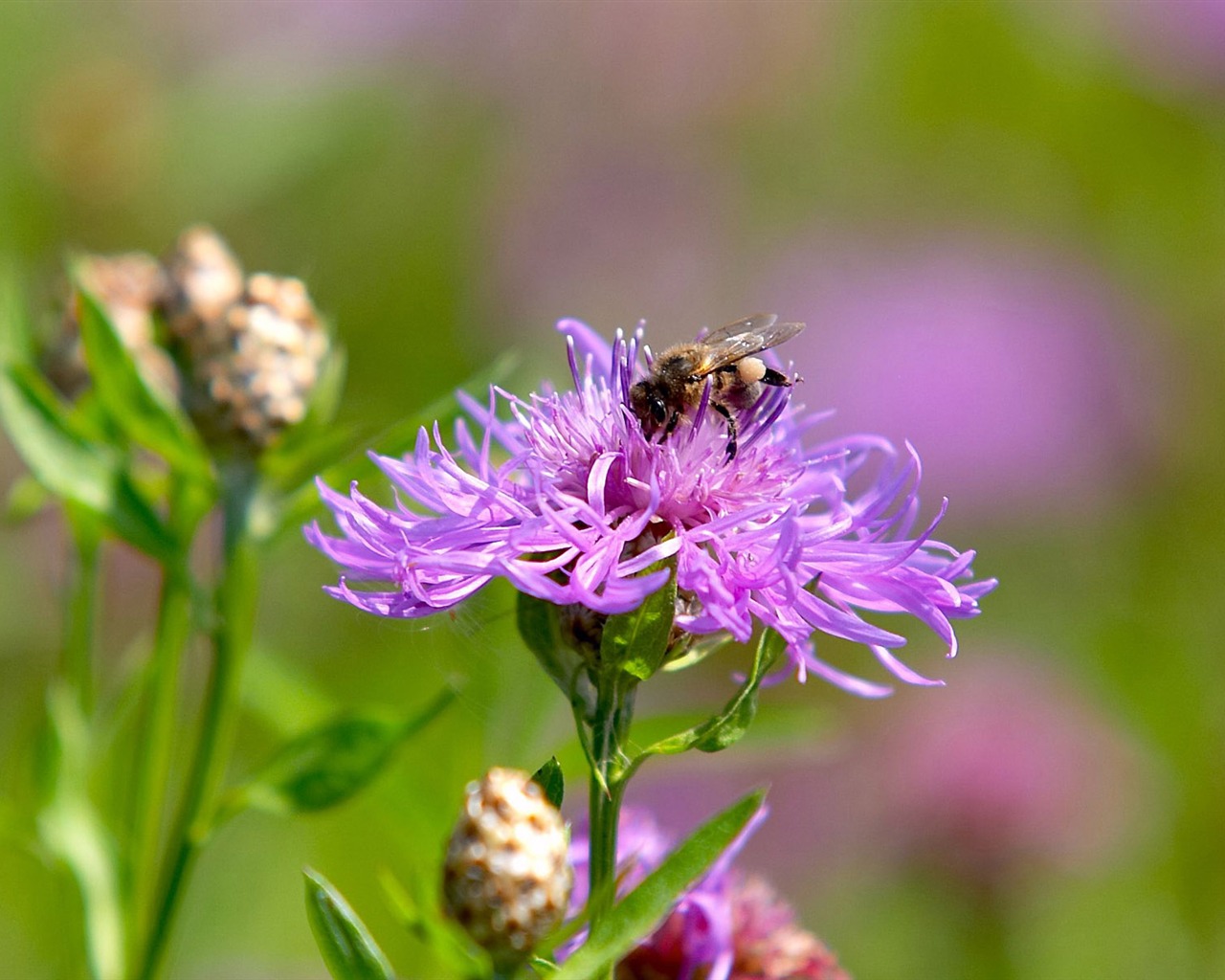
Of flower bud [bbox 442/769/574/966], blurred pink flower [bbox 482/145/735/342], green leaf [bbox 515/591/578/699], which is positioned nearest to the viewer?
flower bud [bbox 442/769/574/966]

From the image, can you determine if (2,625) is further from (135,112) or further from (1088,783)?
(1088,783)

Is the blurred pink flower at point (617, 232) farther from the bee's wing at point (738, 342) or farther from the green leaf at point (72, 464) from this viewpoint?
the green leaf at point (72, 464)

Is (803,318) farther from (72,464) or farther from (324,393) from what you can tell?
(72,464)

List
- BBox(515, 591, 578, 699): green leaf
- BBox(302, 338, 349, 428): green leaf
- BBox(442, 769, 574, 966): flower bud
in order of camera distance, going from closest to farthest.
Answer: BBox(442, 769, 574, 966): flower bud < BBox(515, 591, 578, 699): green leaf < BBox(302, 338, 349, 428): green leaf

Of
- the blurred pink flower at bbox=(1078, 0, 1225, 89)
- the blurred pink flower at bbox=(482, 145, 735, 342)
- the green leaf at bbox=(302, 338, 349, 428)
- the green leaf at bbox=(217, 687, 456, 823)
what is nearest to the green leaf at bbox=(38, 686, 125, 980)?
the green leaf at bbox=(217, 687, 456, 823)

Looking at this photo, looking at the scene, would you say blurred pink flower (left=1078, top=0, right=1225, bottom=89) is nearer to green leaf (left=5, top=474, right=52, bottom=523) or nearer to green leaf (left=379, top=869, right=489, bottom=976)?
green leaf (left=5, top=474, right=52, bottom=523)

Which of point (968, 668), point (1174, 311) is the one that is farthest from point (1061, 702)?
point (1174, 311)

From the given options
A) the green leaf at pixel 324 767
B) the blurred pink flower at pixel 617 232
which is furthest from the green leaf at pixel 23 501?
the blurred pink flower at pixel 617 232
